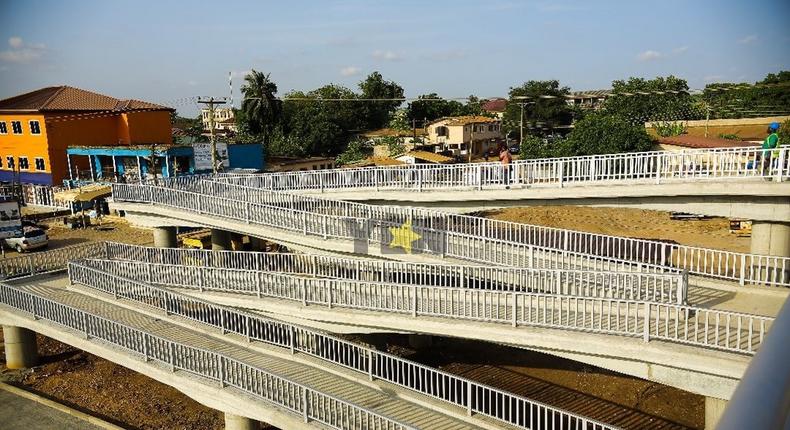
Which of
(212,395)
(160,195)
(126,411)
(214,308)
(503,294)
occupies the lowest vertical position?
(126,411)

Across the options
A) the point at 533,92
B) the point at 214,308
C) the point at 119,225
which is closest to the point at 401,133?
the point at 533,92

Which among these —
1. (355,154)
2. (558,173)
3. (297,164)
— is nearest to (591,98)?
(355,154)

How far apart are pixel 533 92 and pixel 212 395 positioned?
265ft

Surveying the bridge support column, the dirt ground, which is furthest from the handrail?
the dirt ground

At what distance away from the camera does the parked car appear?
31125 mm

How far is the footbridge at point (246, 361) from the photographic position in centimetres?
1190

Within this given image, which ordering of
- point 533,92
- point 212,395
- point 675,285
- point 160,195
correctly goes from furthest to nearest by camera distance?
point 533,92
point 160,195
point 212,395
point 675,285

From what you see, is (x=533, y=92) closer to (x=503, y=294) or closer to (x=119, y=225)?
(x=119, y=225)

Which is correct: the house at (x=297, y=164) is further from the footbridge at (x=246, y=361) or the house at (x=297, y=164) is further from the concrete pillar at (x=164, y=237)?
the footbridge at (x=246, y=361)

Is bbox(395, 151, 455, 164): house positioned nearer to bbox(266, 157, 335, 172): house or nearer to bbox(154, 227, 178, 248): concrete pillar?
bbox(266, 157, 335, 172): house

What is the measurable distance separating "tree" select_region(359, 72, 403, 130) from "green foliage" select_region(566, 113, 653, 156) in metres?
47.8

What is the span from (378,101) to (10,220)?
65477mm

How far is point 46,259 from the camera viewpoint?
2188 centimetres

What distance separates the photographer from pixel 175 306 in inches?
688
